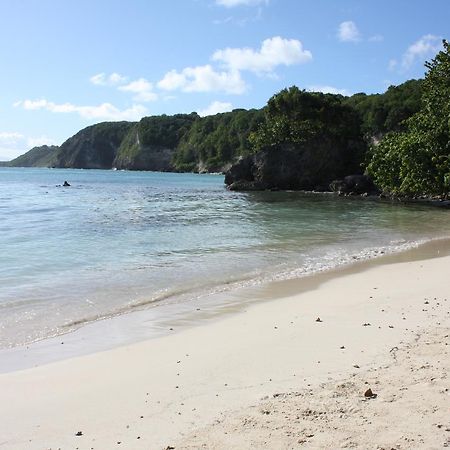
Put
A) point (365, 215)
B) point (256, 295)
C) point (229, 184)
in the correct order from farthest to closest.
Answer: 1. point (229, 184)
2. point (365, 215)
3. point (256, 295)

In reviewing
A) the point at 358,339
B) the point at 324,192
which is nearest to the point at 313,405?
the point at 358,339

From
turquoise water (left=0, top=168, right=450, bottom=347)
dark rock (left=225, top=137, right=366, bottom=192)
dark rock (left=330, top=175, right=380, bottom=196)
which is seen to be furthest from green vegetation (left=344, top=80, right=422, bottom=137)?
turquoise water (left=0, top=168, right=450, bottom=347)

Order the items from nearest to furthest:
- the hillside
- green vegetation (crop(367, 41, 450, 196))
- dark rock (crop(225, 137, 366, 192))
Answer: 1. green vegetation (crop(367, 41, 450, 196))
2. dark rock (crop(225, 137, 366, 192))
3. the hillside

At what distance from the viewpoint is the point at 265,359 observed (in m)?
6.51

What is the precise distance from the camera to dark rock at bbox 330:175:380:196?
55659mm

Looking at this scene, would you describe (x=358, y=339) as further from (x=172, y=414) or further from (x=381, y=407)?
(x=172, y=414)

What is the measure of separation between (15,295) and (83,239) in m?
9.66

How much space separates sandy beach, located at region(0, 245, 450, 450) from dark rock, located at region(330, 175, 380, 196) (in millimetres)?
48281

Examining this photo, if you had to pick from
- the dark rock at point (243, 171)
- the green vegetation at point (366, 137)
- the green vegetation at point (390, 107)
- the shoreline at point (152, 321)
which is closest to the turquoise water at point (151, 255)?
the shoreline at point (152, 321)

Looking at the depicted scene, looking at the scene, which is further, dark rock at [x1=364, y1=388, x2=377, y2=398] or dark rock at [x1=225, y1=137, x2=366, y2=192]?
dark rock at [x1=225, y1=137, x2=366, y2=192]

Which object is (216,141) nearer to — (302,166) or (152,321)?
(302,166)

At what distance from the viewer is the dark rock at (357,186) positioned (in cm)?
5566

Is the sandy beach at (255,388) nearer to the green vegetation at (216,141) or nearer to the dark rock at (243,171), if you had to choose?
the dark rock at (243,171)

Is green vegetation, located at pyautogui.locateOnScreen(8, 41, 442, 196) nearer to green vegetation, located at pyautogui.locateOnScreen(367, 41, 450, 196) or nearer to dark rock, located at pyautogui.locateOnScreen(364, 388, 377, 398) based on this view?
green vegetation, located at pyautogui.locateOnScreen(367, 41, 450, 196)
